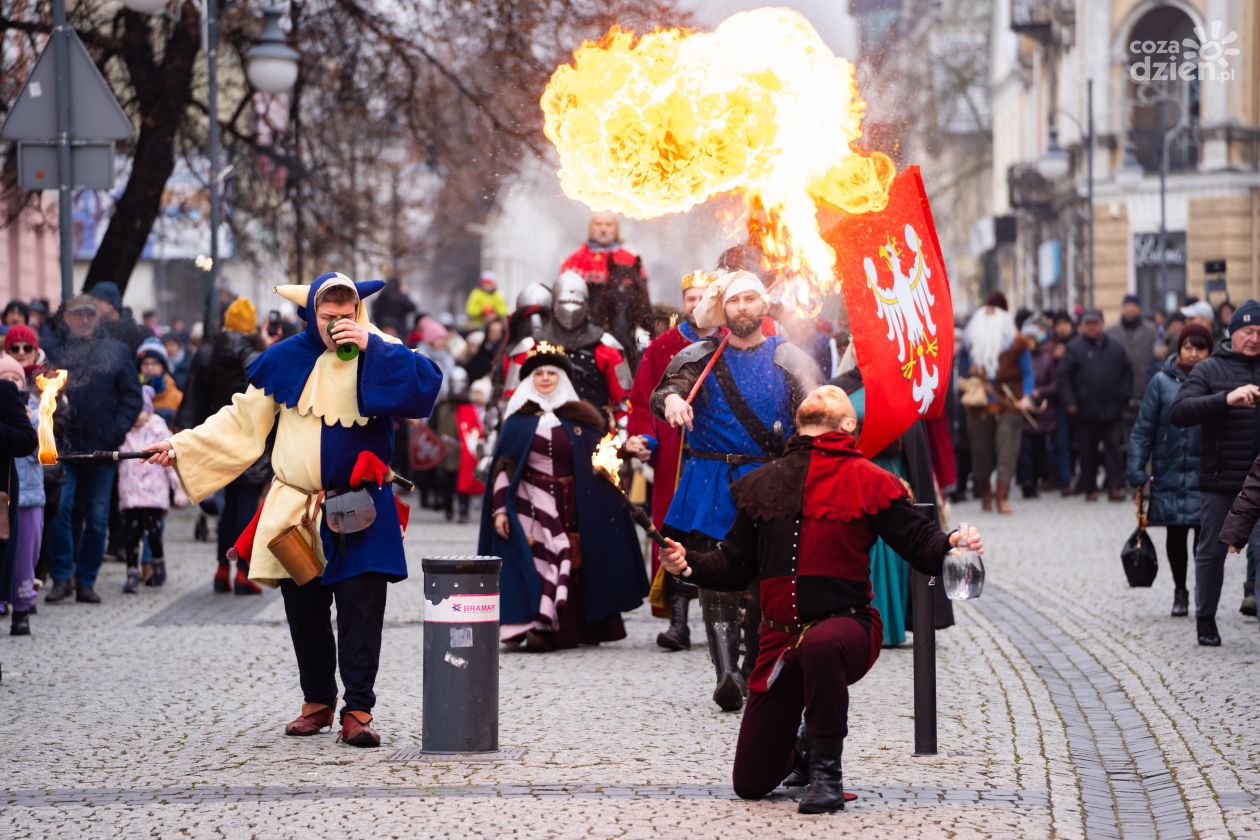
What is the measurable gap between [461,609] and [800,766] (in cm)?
145

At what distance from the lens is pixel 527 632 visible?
11852 mm

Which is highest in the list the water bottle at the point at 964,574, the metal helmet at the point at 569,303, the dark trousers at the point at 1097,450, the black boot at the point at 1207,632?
the metal helmet at the point at 569,303

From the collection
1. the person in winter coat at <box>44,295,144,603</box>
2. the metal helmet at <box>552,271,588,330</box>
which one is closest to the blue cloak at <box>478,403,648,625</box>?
the metal helmet at <box>552,271,588,330</box>

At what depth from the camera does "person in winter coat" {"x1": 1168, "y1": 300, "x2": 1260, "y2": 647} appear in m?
11.7

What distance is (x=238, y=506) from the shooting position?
14.7m

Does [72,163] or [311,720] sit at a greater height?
[72,163]

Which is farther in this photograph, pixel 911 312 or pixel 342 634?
pixel 911 312

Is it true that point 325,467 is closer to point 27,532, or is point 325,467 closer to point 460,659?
point 460,659

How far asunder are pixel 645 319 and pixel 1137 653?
4.01m

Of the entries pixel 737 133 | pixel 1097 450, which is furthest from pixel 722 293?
pixel 1097 450

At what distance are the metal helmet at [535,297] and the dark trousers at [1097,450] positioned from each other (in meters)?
11.4

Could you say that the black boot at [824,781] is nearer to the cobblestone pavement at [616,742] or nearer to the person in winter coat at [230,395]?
the cobblestone pavement at [616,742]

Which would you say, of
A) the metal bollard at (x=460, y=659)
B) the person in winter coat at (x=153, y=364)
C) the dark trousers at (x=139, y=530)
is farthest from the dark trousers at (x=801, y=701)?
the person in winter coat at (x=153, y=364)

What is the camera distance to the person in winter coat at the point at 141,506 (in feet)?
49.4
